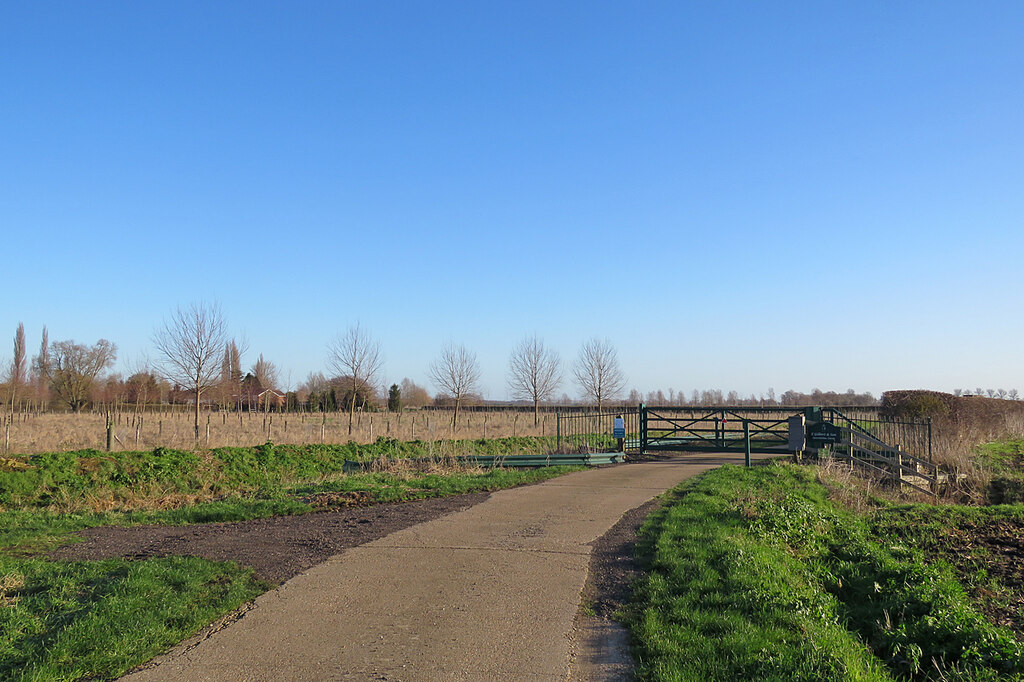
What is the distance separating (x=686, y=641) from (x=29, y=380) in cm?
7805

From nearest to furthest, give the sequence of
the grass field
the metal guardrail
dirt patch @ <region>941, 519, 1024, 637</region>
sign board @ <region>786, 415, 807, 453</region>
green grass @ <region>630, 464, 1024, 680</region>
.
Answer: green grass @ <region>630, 464, 1024, 680</region>
the grass field
dirt patch @ <region>941, 519, 1024, 637</region>
the metal guardrail
sign board @ <region>786, 415, 807, 453</region>

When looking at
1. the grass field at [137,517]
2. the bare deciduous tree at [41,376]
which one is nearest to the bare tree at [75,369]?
the bare deciduous tree at [41,376]

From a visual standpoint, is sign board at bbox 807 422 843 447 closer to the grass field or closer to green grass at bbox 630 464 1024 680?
the grass field

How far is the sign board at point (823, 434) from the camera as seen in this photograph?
2066 centimetres

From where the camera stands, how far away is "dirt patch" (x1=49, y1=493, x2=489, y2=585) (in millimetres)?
8320

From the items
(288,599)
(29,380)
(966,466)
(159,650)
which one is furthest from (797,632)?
(29,380)

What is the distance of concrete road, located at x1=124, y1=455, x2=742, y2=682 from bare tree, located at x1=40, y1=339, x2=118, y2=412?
52265 millimetres

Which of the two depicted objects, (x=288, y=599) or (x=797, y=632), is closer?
(x=797, y=632)

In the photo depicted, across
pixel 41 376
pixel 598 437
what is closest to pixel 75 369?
pixel 41 376

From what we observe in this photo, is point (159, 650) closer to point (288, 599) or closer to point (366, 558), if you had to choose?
point (288, 599)

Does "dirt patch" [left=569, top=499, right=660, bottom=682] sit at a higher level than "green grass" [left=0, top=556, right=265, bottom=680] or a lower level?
lower

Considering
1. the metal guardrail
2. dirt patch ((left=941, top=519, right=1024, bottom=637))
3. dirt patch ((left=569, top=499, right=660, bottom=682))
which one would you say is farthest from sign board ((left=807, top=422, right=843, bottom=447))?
dirt patch ((left=569, top=499, right=660, bottom=682))

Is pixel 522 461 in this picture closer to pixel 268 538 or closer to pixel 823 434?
pixel 823 434

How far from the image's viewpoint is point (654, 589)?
7.05 metres
